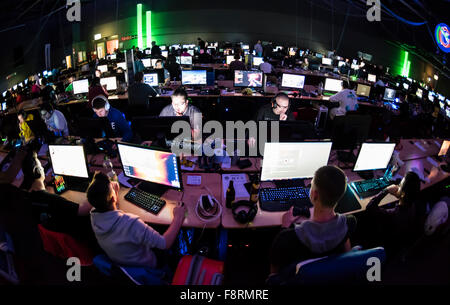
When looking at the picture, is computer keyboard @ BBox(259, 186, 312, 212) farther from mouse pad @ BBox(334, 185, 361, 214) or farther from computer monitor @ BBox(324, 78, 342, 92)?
computer monitor @ BBox(324, 78, 342, 92)

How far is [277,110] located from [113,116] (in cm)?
235

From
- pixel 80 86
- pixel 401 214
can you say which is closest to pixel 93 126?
pixel 401 214

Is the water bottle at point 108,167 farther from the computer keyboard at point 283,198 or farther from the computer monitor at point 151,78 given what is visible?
the computer monitor at point 151,78

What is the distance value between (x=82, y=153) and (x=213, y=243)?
1.64 meters

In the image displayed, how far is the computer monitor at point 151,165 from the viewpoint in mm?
2223

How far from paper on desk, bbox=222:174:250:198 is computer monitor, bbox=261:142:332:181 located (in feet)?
0.75

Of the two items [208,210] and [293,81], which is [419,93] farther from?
[208,210]

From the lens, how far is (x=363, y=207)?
93.0 inches

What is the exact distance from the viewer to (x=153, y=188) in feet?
8.21

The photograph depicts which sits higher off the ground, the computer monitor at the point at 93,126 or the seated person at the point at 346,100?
the seated person at the point at 346,100

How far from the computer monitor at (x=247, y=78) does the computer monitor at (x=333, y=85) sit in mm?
1853

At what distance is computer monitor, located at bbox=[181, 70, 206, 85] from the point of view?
6473mm

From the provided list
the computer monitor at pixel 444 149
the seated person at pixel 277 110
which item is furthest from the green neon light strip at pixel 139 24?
the computer monitor at pixel 444 149

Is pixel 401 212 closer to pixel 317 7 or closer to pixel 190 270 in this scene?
pixel 190 270
